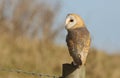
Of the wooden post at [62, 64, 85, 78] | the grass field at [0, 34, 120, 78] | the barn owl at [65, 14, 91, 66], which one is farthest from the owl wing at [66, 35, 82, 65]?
the grass field at [0, 34, 120, 78]

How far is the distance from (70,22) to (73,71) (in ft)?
3.36

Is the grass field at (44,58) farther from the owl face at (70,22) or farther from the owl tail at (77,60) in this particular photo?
the owl tail at (77,60)

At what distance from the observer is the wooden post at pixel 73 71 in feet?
17.7

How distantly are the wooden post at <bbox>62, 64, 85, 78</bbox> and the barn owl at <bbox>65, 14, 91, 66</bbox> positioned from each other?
7cm

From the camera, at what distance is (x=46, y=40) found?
14750 mm

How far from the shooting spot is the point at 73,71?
5.41 metres

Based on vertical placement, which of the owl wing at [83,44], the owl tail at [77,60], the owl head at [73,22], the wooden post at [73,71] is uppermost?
the owl head at [73,22]

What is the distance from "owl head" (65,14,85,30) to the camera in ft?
Answer: 20.5

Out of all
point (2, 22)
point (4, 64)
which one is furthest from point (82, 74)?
point (2, 22)

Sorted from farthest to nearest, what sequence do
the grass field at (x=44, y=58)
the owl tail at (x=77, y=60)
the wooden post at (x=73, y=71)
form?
the grass field at (x=44, y=58)
the owl tail at (x=77, y=60)
the wooden post at (x=73, y=71)

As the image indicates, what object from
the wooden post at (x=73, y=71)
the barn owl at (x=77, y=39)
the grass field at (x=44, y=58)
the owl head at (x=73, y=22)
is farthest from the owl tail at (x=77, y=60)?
the grass field at (x=44, y=58)

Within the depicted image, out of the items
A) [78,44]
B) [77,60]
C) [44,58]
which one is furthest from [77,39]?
[44,58]

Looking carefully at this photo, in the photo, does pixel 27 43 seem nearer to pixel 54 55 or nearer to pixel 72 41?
pixel 54 55

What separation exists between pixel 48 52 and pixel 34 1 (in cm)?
223
